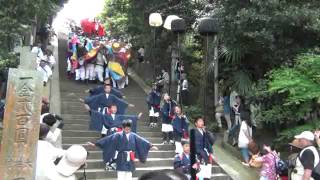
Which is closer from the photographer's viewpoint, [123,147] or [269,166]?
[269,166]

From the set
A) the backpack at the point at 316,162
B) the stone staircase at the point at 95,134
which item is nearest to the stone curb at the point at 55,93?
the stone staircase at the point at 95,134

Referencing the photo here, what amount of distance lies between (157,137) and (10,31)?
492cm

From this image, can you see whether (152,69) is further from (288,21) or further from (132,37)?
(288,21)

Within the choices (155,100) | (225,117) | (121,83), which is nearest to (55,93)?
(121,83)

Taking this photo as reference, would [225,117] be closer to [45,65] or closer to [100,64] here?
[100,64]

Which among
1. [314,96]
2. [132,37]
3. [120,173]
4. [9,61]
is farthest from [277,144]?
[132,37]

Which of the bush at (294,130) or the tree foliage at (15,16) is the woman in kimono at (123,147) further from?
the bush at (294,130)

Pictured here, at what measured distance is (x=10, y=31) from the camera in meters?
10.8

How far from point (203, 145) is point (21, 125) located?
15.3ft

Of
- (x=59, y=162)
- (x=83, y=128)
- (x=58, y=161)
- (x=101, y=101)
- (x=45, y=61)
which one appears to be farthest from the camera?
(x=45, y=61)

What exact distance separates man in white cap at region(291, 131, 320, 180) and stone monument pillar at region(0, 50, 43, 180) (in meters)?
3.79

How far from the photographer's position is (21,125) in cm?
664

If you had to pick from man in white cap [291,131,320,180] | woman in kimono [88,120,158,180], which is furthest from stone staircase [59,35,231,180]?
man in white cap [291,131,320,180]

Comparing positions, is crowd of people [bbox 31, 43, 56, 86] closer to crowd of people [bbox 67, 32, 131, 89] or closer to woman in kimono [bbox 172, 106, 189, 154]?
crowd of people [bbox 67, 32, 131, 89]
